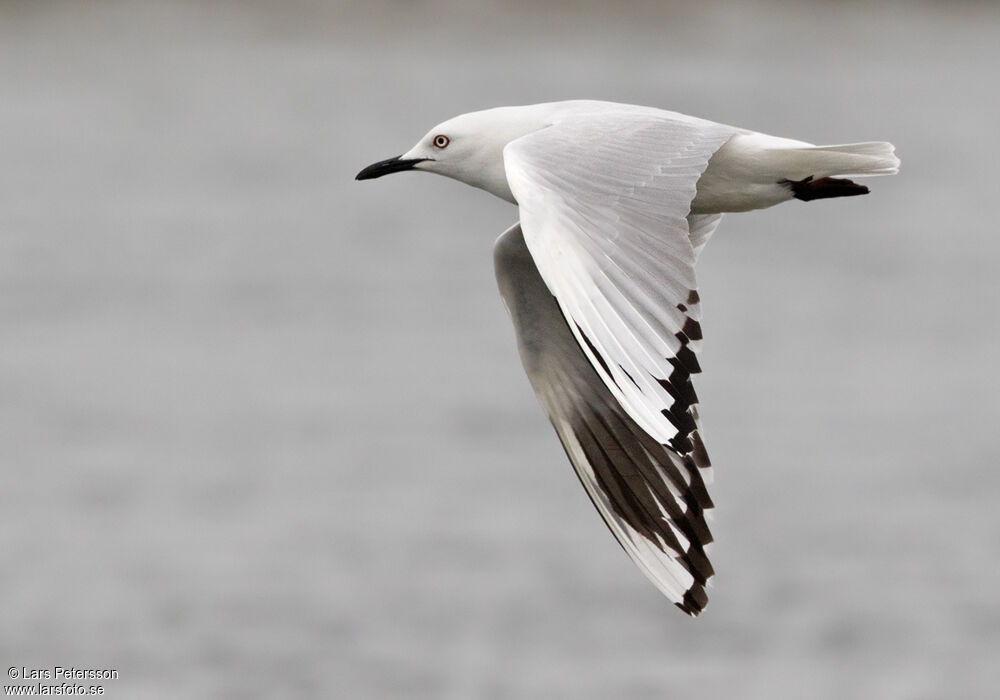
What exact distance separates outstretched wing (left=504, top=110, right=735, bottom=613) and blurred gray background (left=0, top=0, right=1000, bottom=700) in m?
8.36

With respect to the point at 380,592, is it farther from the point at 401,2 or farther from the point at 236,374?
the point at 401,2

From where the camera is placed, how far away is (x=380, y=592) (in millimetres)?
16875

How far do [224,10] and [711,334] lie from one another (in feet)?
41.7

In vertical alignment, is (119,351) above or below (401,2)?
below

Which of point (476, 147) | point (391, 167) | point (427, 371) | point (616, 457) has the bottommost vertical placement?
point (427, 371)

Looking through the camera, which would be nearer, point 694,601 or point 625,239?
point 625,239

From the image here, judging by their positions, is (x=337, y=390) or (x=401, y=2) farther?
(x=401, y=2)

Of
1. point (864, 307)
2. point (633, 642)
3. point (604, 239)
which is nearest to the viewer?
point (604, 239)

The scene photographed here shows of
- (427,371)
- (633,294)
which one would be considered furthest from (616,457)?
(427,371)

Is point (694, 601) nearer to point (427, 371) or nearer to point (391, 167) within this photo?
point (391, 167)

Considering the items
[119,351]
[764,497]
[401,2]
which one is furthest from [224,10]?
[764,497]

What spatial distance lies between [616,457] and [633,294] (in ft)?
5.27

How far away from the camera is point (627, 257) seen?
5.88 metres

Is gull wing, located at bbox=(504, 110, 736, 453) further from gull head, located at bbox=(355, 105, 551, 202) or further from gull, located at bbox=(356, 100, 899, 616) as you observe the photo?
gull head, located at bbox=(355, 105, 551, 202)
